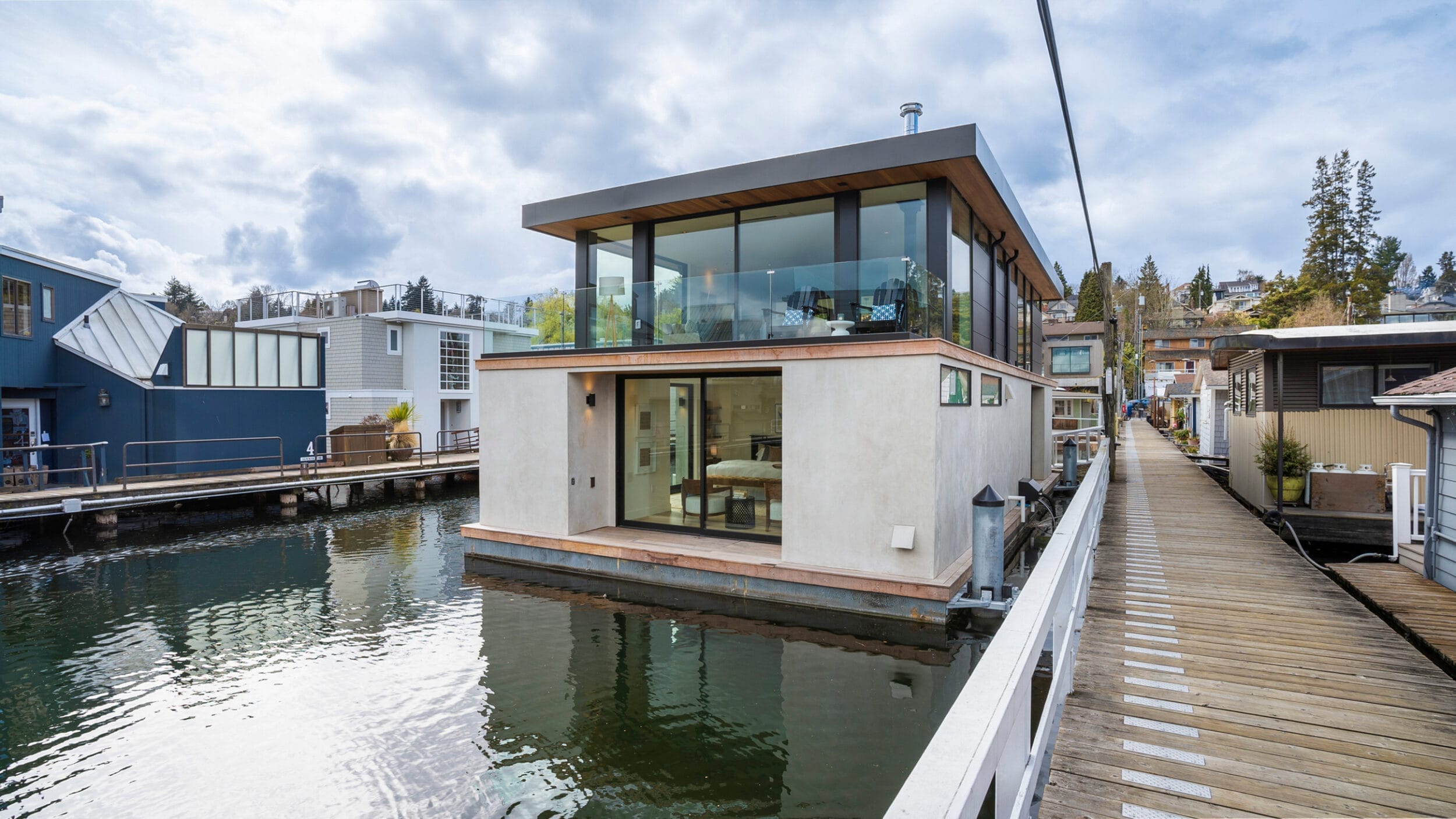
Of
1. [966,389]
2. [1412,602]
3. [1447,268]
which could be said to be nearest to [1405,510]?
[1412,602]

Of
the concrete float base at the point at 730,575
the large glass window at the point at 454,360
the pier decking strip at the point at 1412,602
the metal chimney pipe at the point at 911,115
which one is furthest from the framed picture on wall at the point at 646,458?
the large glass window at the point at 454,360

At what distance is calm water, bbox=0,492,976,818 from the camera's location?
4.34 metres

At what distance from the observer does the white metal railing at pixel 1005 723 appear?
120 cm

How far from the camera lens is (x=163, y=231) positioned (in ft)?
277

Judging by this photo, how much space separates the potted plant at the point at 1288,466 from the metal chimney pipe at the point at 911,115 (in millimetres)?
8843

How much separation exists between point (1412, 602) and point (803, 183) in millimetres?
7850

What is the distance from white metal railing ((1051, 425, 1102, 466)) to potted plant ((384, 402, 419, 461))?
65.9 feet

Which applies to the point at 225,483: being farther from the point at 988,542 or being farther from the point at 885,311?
the point at 988,542

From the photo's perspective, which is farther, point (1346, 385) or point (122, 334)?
point (122, 334)

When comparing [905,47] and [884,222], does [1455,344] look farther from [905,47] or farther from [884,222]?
[905,47]

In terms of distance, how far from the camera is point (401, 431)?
2236cm

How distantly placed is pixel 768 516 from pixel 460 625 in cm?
434

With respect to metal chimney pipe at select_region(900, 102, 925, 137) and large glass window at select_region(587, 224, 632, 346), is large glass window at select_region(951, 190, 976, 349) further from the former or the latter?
large glass window at select_region(587, 224, 632, 346)

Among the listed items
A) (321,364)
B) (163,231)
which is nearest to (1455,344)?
(321,364)
